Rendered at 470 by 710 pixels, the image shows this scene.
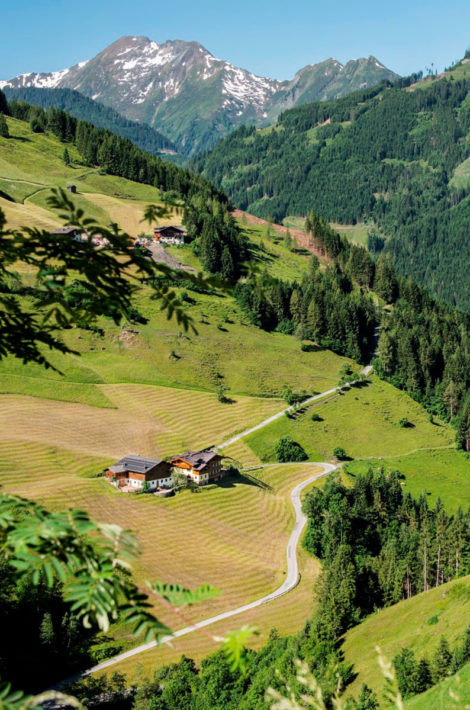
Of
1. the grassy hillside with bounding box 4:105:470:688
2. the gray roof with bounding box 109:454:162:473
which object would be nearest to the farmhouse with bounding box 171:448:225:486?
the grassy hillside with bounding box 4:105:470:688

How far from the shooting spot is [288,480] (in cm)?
9575

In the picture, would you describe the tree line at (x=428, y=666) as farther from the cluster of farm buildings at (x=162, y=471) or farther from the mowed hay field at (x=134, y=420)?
the mowed hay field at (x=134, y=420)

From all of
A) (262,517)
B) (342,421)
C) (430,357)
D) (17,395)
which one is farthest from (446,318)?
(17,395)

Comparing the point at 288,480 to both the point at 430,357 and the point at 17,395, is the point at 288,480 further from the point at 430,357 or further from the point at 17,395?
the point at 430,357

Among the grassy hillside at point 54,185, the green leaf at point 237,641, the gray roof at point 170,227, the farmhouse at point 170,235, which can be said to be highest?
the grassy hillside at point 54,185

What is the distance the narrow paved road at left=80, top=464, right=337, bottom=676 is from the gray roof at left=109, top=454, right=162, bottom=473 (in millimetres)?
21810

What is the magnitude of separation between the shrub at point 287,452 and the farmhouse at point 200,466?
14070 mm

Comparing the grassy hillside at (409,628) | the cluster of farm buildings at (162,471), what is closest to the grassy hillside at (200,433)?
the cluster of farm buildings at (162,471)

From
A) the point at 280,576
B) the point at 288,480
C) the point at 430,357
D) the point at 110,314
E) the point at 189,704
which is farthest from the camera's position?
the point at 430,357

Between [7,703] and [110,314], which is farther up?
[110,314]

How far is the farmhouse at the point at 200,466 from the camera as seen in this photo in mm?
86256

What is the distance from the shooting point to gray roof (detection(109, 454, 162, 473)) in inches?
3228

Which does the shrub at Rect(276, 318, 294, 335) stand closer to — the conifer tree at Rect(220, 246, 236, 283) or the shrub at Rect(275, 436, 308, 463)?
the conifer tree at Rect(220, 246, 236, 283)

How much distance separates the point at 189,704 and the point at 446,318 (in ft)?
452
